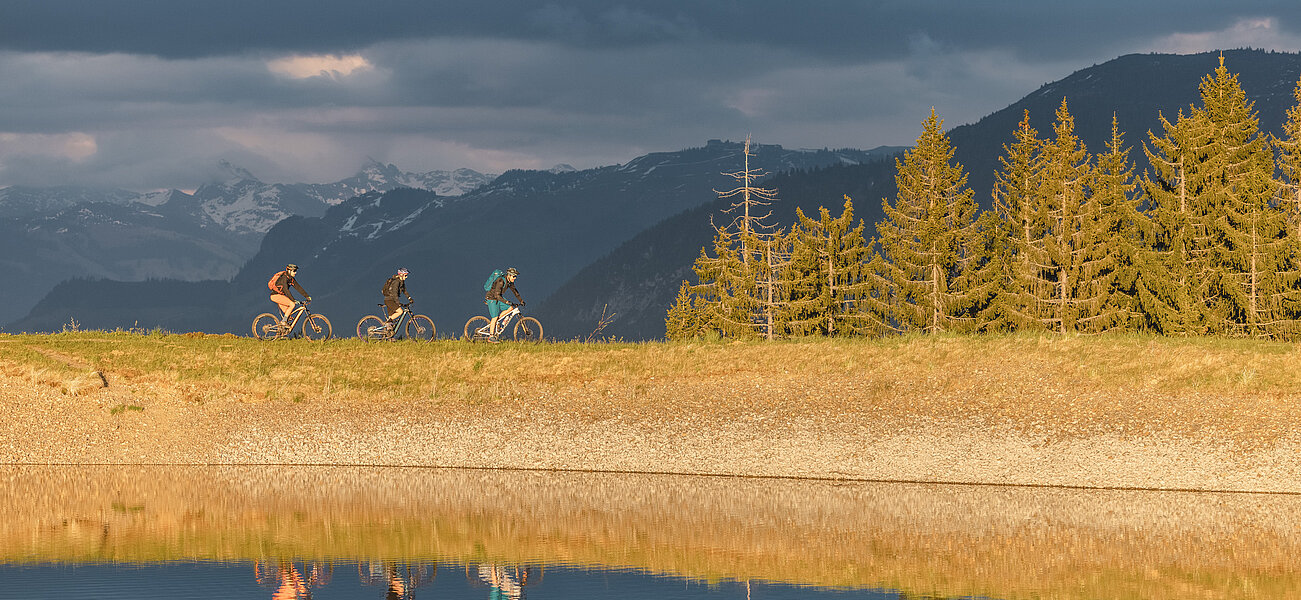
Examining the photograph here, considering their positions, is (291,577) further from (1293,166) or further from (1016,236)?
(1293,166)

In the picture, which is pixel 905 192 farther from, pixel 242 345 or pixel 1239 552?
pixel 1239 552

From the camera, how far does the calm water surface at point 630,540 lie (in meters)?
26.8

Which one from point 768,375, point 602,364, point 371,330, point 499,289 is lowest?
point 768,375

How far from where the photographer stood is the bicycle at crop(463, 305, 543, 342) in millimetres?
55178

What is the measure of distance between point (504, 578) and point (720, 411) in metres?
20.9

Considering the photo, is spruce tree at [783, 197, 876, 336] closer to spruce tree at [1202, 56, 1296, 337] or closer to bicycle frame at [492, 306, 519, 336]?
spruce tree at [1202, 56, 1296, 337]

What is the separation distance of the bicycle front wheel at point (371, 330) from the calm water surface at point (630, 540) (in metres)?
13.9

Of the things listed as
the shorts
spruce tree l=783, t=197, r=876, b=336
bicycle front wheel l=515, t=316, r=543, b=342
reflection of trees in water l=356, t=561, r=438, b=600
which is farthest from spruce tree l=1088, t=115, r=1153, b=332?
reflection of trees in water l=356, t=561, r=438, b=600

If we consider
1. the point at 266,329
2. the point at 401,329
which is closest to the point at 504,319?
the point at 401,329

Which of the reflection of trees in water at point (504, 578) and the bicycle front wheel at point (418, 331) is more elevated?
the bicycle front wheel at point (418, 331)

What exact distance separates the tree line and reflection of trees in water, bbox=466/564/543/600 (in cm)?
4754

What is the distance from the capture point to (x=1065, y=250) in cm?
7375

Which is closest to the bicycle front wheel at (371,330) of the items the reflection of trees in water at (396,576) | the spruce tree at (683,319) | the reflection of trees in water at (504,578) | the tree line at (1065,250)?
the tree line at (1065,250)

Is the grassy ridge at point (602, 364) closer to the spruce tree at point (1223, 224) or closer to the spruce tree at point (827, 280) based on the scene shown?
the spruce tree at point (1223, 224)
